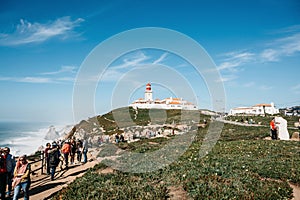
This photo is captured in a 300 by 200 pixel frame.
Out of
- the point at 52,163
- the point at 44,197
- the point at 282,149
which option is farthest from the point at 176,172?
the point at 282,149

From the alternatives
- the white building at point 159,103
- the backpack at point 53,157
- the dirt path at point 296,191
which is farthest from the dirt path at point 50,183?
the white building at point 159,103

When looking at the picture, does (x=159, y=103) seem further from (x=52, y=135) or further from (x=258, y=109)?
(x=52, y=135)

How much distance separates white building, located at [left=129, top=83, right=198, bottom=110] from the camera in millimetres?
131637

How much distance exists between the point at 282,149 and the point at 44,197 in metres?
17.0

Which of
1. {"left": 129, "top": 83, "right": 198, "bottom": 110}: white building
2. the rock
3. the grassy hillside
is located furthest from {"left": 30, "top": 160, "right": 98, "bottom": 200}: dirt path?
the rock

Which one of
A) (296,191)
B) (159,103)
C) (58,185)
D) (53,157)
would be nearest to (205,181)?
(296,191)

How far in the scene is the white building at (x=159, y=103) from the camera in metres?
132

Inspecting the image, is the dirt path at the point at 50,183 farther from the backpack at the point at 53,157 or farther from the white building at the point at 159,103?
the white building at the point at 159,103

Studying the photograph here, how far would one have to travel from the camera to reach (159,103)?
141 metres

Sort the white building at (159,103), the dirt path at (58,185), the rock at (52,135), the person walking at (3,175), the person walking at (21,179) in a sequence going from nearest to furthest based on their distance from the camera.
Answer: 1. the dirt path at (58,185)
2. the person walking at (21,179)
3. the person walking at (3,175)
4. the white building at (159,103)
5. the rock at (52,135)

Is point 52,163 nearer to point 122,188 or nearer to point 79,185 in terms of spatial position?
point 79,185

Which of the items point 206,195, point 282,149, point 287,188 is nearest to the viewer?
point 206,195

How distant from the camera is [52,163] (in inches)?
643

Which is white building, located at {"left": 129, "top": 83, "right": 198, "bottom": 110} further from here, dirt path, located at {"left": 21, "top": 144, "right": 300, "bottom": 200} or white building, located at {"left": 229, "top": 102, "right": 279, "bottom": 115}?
dirt path, located at {"left": 21, "top": 144, "right": 300, "bottom": 200}
